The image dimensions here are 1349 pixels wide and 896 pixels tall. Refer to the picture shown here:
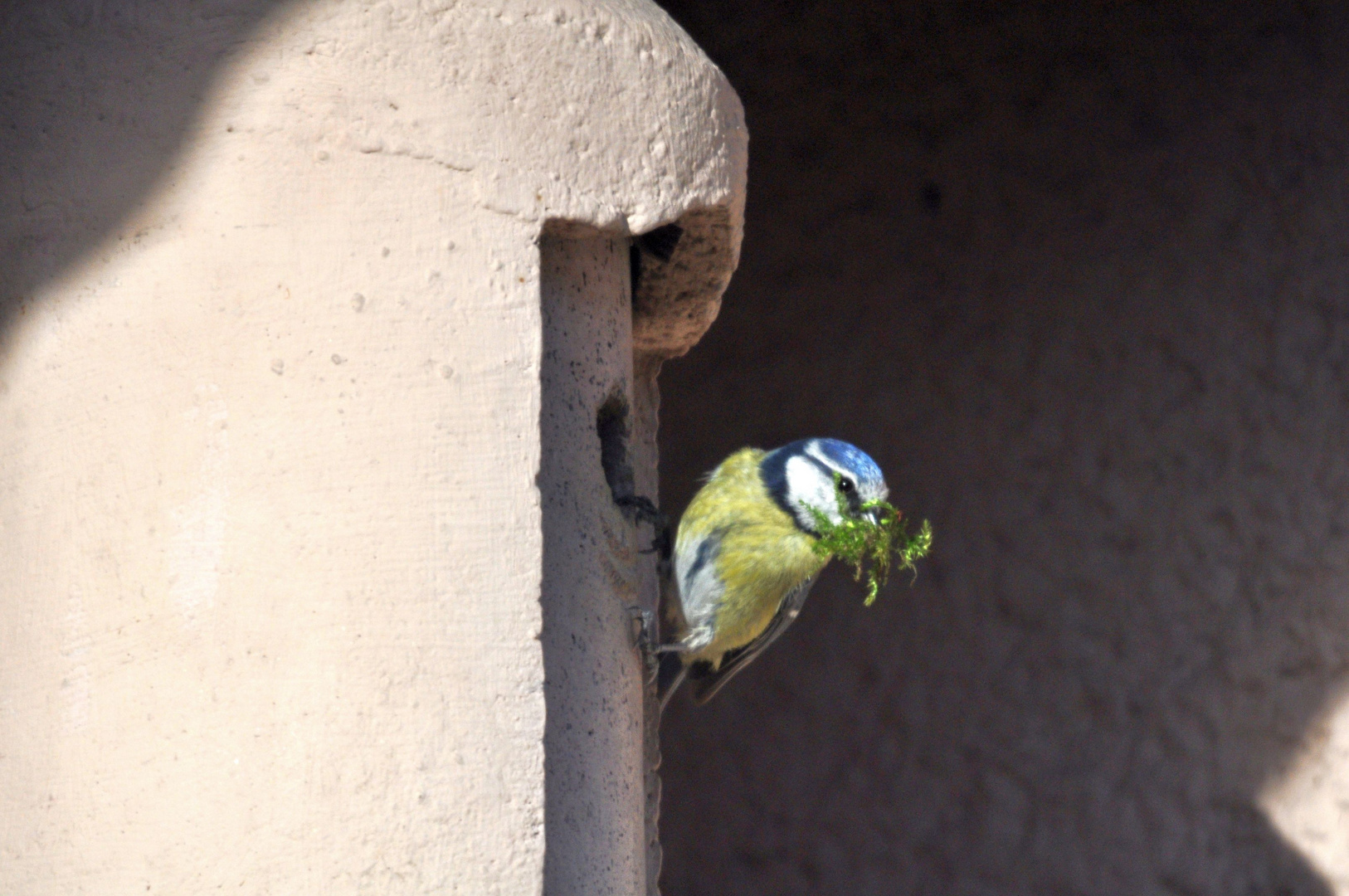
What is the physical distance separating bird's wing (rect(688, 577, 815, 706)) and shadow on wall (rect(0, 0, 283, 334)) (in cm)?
116

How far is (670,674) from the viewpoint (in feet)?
7.01

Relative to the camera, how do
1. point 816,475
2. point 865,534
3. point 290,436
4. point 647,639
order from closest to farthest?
1. point 290,436
2. point 647,639
3. point 865,534
4. point 816,475

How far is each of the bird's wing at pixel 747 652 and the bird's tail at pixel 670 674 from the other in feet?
0.24

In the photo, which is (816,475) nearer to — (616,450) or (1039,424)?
(616,450)

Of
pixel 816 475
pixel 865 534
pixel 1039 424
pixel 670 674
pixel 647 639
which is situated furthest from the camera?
pixel 1039 424

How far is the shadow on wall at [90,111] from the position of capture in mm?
1343

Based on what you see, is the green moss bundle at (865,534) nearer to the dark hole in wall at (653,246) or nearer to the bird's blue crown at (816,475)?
the bird's blue crown at (816,475)

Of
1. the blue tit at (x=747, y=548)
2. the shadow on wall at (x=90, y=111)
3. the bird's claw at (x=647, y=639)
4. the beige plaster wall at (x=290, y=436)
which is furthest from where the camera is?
the blue tit at (x=747, y=548)

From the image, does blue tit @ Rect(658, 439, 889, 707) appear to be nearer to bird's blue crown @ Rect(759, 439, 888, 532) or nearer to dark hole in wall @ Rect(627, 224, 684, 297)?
bird's blue crown @ Rect(759, 439, 888, 532)

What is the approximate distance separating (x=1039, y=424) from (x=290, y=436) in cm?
243

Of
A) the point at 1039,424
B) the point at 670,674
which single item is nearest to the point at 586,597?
the point at 670,674

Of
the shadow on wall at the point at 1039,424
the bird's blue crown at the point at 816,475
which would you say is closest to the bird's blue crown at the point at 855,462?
the bird's blue crown at the point at 816,475

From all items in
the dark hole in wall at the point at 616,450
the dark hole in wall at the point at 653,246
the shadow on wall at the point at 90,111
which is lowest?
the dark hole in wall at the point at 616,450

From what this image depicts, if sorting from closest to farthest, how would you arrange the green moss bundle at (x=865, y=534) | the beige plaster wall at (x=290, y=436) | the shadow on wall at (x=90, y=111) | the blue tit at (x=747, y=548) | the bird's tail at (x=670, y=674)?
1. the beige plaster wall at (x=290, y=436)
2. the shadow on wall at (x=90, y=111)
3. the green moss bundle at (x=865, y=534)
4. the blue tit at (x=747, y=548)
5. the bird's tail at (x=670, y=674)
